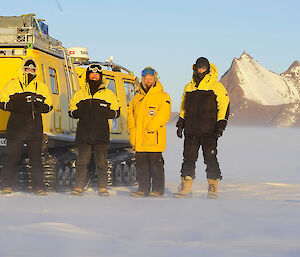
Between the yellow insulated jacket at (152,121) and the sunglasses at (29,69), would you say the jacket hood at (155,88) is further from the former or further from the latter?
the sunglasses at (29,69)

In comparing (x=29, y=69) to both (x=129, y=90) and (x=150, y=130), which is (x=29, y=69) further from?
(x=129, y=90)

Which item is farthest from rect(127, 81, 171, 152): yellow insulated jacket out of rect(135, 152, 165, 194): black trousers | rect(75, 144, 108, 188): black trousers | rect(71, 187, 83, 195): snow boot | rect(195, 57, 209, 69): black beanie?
rect(71, 187, 83, 195): snow boot

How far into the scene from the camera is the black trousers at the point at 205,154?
880 cm

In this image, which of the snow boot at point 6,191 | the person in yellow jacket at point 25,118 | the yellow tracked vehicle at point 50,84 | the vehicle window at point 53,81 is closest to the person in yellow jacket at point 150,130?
the person in yellow jacket at point 25,118

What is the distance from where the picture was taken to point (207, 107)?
8.74 meters

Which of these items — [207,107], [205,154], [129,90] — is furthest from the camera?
[129,90]

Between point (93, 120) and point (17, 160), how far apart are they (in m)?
1.23

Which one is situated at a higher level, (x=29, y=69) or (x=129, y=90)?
(x=129, y=90)

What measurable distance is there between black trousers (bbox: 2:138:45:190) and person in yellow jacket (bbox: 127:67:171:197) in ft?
4.41

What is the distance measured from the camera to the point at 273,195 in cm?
1005

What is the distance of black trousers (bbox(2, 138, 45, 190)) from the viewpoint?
29.5 feet

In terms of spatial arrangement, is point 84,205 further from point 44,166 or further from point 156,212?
point 44,166

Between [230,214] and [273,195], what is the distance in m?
3.60

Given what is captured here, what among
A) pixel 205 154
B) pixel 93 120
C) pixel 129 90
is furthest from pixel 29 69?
pixel 129 90
